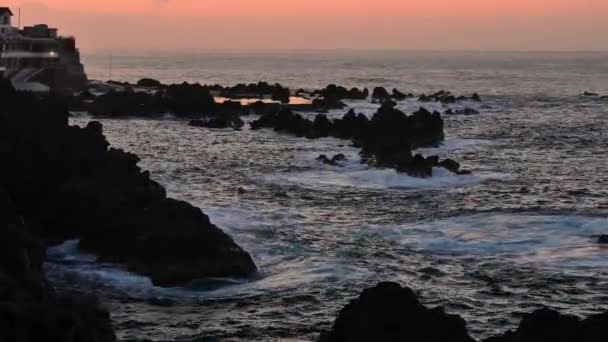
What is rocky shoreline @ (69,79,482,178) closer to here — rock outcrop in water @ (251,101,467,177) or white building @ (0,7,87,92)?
rock outcrop in water @ (251,101,467,177)

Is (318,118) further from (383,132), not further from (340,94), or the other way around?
(340,94)

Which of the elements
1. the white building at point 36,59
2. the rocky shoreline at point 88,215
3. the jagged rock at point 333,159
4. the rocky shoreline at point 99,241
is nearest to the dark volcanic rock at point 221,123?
the jagged rock at point 333,159

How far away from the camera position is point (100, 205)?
26.1 m

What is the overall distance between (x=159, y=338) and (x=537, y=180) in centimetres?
Answer: 2782

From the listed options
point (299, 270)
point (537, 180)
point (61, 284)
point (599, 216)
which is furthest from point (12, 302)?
point (537, 180)

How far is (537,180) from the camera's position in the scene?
4181 centimetres

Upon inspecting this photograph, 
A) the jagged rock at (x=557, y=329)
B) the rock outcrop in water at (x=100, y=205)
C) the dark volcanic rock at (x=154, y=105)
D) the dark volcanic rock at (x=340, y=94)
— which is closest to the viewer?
the jagged rock at (x=557, y=329)

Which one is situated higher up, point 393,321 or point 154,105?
point 393,321

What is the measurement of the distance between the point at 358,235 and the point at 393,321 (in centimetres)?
1445

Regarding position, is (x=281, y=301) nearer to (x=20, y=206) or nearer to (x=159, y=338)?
(x=159, y=338)

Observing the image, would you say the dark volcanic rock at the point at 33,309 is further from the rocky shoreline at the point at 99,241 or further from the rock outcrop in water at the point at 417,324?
the rock outcrop in water at the point at 417,324

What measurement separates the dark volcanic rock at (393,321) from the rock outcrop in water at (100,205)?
837cm

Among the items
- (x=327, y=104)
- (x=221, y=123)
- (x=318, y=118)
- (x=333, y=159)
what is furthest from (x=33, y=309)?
(x=327, y=104)

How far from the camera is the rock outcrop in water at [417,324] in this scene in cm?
1406
